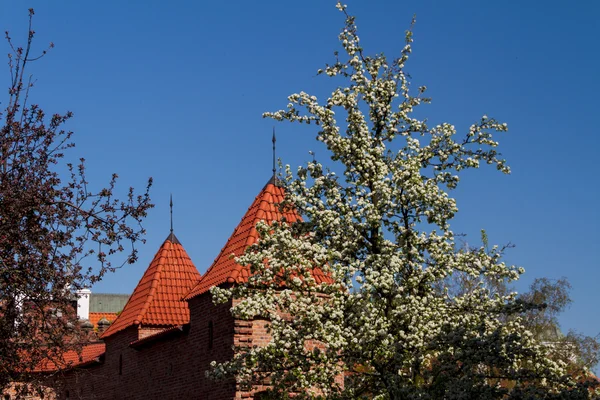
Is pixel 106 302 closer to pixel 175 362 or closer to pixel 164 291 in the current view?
pixel 164 291

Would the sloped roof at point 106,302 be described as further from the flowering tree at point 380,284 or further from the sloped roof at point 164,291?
the flowering tree at point 380,284

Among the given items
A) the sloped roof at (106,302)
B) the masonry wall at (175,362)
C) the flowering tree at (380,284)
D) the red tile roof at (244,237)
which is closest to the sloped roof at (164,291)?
the masonry wall at (175,362)

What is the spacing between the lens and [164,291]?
2444cm

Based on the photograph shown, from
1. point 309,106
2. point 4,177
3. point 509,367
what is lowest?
point 509,367

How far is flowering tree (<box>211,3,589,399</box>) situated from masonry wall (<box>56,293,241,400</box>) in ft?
12.9

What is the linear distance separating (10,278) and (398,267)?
17.3 ft

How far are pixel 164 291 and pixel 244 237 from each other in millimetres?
5877

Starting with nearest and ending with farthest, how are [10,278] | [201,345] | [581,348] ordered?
[10,278] < [201,345] < [581,348]

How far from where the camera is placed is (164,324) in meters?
23.9

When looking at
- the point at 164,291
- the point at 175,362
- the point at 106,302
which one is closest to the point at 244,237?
the point at 175,362

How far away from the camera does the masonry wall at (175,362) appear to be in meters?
18.1

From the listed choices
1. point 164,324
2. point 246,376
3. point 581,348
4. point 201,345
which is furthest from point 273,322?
point 581,348

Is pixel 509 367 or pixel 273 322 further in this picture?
pixel 273 322

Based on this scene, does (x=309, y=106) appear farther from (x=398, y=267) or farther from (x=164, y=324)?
(x=164, y=324)
